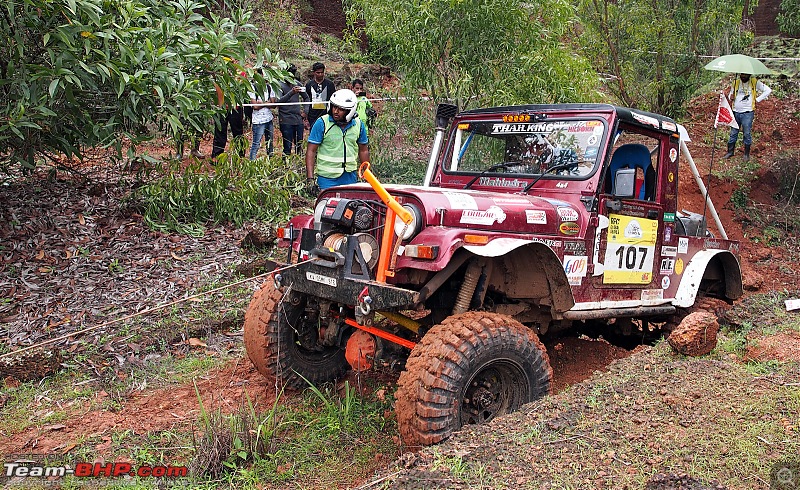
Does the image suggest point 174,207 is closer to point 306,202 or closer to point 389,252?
point 306,202

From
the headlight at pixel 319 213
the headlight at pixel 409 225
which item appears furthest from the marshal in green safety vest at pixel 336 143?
the headlight at pixel 409 225

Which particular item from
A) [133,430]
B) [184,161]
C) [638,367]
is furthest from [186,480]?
[184,161]

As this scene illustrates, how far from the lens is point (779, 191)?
38.3ft

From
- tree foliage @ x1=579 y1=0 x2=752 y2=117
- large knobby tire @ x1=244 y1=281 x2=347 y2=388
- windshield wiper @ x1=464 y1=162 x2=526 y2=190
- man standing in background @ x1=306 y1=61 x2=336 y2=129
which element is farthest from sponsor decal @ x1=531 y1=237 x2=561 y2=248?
tree foliage @ x1=579 y1=0 x2=752 y2=117

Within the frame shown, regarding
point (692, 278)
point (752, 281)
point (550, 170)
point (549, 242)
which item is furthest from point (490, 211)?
point (752, 281)

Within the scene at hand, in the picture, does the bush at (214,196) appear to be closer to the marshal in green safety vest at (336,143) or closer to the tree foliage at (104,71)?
the tree foliage at (104,71)

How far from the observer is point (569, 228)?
15.4 ft

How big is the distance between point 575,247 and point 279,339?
214cm

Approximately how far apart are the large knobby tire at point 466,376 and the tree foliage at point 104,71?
3.38 metres

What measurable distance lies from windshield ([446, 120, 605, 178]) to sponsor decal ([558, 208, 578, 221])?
36 centimetres

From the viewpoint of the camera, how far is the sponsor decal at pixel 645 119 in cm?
520

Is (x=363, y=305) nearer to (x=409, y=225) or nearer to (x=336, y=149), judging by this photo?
(x=409, y=225)

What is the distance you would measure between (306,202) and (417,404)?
5.71 metres

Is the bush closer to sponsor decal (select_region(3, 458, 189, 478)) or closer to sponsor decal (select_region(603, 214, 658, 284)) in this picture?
sponsor decal (select_region(3, 458, 189, 478))
